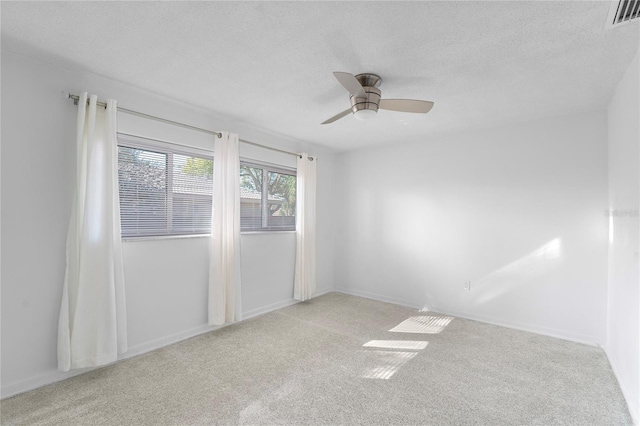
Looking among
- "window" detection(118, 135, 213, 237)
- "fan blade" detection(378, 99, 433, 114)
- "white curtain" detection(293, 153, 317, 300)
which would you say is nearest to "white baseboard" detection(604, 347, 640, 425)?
"fan blade" detection(378, 99, 433, 114)

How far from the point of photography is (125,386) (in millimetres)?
2229

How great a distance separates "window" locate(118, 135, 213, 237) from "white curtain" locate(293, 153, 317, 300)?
1401mm

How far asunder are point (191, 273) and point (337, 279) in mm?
2693

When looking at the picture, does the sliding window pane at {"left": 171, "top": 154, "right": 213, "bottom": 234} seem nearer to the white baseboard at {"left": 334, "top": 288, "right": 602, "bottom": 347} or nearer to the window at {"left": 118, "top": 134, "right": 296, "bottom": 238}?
the window at {"left": 118, "top": 134, "right": 296, "bottom": 238}

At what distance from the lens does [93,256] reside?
7.81ft

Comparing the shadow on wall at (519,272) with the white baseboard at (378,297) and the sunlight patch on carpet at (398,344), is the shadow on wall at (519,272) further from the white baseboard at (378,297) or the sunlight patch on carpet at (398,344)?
the sunlight patch on carpet at (398,344)

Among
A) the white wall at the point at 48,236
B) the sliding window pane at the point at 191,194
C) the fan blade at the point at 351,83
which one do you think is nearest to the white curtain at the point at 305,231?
the sliding window pane at the point at 191,194

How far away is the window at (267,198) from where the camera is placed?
12.6ft

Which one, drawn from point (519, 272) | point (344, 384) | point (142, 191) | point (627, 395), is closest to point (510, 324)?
point (519, 272)

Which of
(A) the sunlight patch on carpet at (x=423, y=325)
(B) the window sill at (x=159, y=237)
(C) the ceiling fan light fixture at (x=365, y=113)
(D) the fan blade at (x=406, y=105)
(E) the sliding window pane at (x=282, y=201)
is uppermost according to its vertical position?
(D) the fan blade at (x=406, y=105)

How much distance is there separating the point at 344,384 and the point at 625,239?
243cm

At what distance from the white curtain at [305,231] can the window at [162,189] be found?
4.60ft

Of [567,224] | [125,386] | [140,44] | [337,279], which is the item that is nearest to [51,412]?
[125,386]

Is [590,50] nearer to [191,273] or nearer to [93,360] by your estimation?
[191,273]
